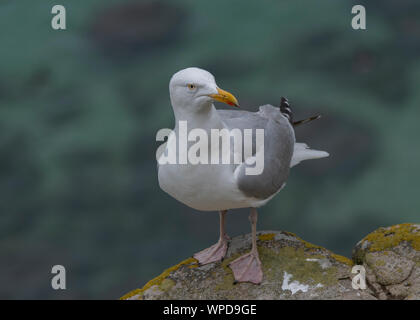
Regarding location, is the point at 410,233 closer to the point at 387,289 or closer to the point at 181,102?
the point at 387,289

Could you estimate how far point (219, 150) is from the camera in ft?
18.4

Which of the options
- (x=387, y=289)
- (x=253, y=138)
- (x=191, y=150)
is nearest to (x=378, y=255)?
(x=387, y=289)

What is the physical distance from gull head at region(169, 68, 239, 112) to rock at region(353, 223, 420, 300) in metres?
2.05

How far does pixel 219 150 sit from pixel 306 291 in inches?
58.8

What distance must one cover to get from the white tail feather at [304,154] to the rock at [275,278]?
2.74ft

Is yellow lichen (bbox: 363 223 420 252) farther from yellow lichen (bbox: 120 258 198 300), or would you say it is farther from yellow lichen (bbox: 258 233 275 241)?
yellow lichen (bbox: 120 258 198 300)

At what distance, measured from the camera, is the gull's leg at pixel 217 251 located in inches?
250

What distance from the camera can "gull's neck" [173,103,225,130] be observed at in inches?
212

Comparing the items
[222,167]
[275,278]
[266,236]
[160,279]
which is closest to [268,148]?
[222,167]

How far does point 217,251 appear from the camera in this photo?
6.45 m

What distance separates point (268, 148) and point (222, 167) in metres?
0.63

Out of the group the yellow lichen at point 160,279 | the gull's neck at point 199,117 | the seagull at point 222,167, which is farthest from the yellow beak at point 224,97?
the yellow lichen at point 160,279

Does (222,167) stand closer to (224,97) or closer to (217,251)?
(224,97)

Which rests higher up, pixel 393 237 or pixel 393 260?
pixel 393 237
